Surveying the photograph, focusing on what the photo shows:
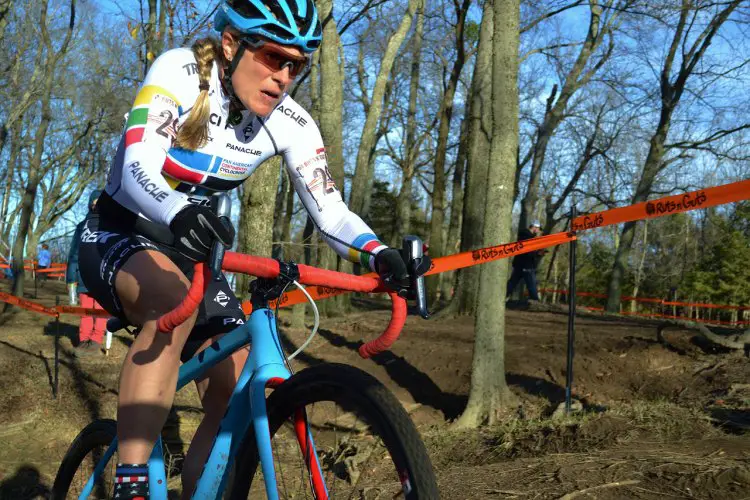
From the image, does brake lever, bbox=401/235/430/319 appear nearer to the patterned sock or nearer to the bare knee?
the bare knee

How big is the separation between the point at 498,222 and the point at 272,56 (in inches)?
170

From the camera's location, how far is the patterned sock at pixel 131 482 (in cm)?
227

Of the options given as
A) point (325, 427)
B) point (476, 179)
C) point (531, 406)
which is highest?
point (476, 179)

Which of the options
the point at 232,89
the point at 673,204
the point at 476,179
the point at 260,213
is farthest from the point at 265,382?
the point at 476,179

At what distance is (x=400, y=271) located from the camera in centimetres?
235

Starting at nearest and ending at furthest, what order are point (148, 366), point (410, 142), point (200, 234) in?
point (200, 234), point (148, 366), point (410, 142)

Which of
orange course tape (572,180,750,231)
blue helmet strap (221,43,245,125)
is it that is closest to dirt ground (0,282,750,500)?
orange course tape (572,180,750,231)

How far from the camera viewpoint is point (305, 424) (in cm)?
224

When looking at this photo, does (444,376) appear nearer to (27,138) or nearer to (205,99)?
(205,99)

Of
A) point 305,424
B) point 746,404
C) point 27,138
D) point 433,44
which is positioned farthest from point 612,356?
point 27,138

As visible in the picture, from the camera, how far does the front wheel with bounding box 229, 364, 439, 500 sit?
1861mm

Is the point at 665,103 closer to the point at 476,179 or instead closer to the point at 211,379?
the point at 476,179

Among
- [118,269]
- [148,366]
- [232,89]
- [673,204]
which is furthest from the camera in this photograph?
[673,204]

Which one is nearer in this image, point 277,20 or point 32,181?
point 277,20
